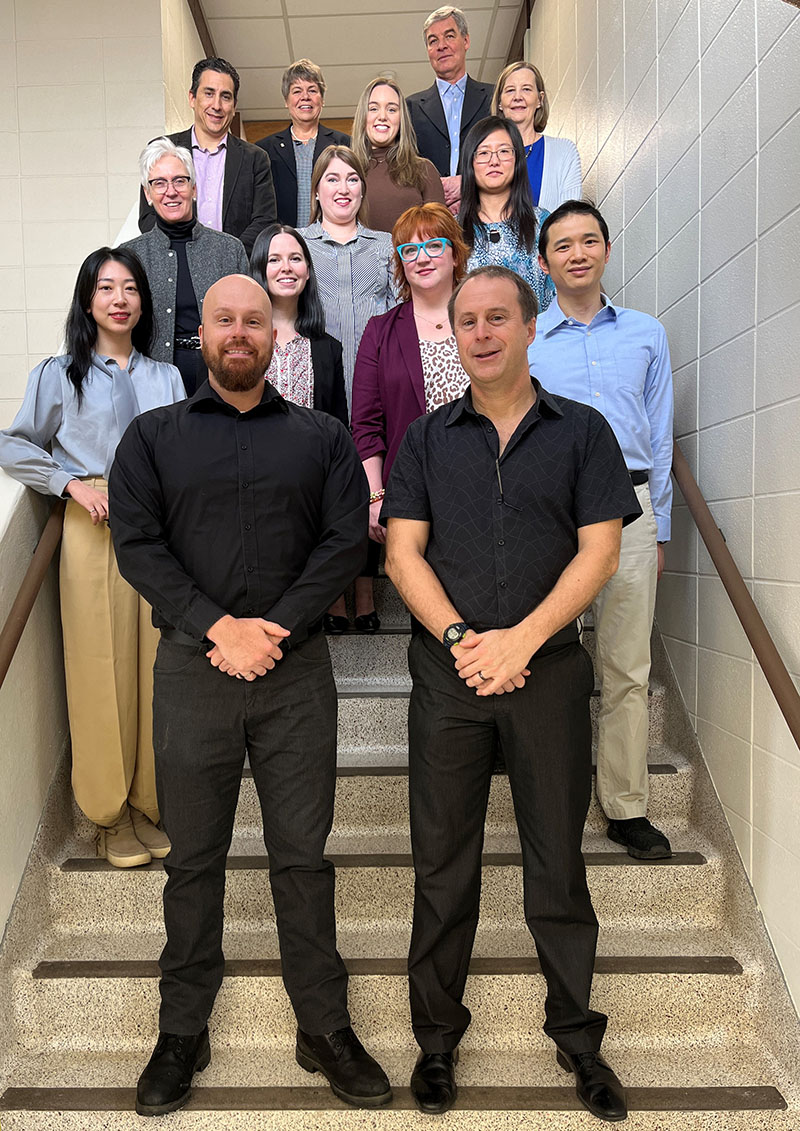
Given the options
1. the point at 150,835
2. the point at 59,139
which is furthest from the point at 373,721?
the point at 59,139

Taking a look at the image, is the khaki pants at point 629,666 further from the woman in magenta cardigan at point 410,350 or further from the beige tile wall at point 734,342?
the woman in magenta cardigan at point 410,350

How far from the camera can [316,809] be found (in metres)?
1.96

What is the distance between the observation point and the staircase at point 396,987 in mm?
1930

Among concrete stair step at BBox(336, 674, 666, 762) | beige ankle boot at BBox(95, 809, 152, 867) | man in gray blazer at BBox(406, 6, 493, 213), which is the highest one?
man in gray blazer at BBox(406, 6, 493, 213)

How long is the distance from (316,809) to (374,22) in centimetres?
605

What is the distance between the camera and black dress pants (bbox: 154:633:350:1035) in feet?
6.33

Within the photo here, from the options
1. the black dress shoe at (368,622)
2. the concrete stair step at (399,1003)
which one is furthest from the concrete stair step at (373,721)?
the concrete stair step at (399,1003)

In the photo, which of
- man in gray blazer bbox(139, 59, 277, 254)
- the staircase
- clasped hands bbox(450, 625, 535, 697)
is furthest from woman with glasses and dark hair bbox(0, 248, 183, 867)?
man in gray blazer bbox(139, 59, 277, 254)

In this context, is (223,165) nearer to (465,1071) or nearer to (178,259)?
(178,259)

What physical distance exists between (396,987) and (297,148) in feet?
10.6

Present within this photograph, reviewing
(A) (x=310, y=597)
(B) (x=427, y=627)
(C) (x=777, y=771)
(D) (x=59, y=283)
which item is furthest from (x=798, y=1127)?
(D) (x=59, y=283)

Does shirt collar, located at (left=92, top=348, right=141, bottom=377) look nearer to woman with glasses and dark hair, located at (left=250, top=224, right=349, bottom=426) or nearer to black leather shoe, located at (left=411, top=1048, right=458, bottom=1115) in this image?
woman with glasses and dark hair, located at (left=250, top=224, right=349, bottom=426)

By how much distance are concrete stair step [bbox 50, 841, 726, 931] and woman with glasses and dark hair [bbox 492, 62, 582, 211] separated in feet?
8.28

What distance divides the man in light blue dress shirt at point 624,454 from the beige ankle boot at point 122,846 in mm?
1210
